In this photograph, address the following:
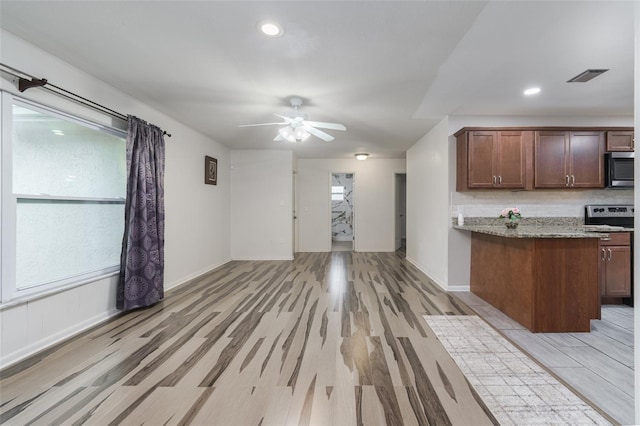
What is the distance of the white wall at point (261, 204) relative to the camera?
579 cm

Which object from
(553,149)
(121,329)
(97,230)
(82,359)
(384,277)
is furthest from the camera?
(384,277)

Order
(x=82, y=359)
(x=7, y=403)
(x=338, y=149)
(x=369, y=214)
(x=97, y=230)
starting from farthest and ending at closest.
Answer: (x=369, y=214), (x=338, y=149), (x=97, y=230), (x=82, y=359), (x=7, y=403)

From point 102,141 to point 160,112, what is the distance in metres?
0.93

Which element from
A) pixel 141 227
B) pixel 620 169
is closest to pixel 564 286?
pixel 620 169

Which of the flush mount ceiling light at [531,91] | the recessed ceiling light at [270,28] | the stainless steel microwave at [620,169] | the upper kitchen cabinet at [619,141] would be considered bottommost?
the stainless steel microwave at [620,169]

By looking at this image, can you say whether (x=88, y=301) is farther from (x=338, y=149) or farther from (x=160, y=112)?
(x=338, y=149)

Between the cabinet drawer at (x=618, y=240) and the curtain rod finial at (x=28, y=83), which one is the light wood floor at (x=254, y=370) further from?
the curtain rod finial at (x=28, y=83)

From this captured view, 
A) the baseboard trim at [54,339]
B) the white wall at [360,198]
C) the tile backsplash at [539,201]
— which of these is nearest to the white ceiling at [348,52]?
the tile backsplash at [539,201]

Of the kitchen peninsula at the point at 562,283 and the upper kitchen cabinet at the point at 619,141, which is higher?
the upper kitchen cabinet at the point at 619,141

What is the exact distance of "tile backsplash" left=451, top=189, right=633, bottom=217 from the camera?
3.68 metres

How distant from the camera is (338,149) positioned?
5668 mm

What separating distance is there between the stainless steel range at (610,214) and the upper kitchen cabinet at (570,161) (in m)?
0.35

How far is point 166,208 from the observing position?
3648 millimetres

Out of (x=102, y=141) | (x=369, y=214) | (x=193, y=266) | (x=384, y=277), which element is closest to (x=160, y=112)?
(x=102, y=141)
